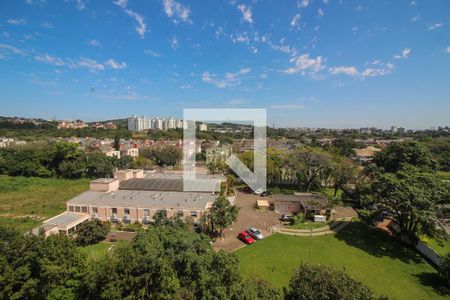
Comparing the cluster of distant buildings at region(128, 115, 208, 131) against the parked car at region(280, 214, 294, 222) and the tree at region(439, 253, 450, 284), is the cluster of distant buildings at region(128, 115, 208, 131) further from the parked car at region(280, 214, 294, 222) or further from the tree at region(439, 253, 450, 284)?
the tree at region(439, 253, 450, 284)

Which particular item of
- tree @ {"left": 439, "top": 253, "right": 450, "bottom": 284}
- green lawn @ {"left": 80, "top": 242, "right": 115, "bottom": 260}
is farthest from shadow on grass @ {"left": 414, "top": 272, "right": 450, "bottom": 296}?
green lawn @ {"left": 80, "top": 242, "right": 115, "bottom": 260}

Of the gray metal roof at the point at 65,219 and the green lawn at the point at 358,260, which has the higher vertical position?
the gray metal roof at the point at 65,219

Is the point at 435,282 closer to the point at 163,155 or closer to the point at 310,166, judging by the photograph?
the point at 310,166

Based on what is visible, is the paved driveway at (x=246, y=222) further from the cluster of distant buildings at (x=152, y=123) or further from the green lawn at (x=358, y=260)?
the cluster of distant buildings at (x=152, y=123)

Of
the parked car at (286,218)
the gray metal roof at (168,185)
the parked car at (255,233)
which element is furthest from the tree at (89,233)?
the parked car at (286,218)

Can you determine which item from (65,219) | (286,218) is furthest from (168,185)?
(286,218)
